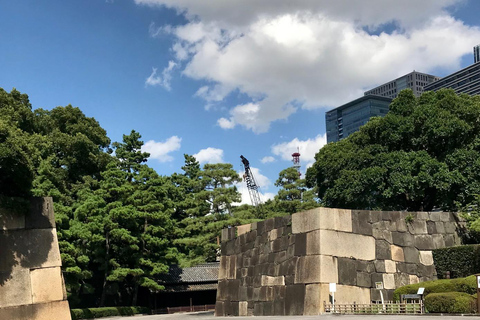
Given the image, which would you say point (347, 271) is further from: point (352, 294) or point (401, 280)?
point (401, 280)

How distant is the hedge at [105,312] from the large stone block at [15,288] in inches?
689

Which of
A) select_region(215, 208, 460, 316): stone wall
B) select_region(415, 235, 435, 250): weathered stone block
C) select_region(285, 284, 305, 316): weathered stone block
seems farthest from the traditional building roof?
select_region(415, 235, 435, 250): weathered stone block

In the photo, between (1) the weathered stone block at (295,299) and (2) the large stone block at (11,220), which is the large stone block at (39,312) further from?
(1) the weathered stone block at (295,299)

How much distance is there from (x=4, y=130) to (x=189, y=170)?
48297 millimetres

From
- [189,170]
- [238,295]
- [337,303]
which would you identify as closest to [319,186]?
[238,295]

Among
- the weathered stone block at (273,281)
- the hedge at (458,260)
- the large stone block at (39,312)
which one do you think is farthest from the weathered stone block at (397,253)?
the large stone block at (39,312)

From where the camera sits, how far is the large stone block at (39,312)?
16.4m

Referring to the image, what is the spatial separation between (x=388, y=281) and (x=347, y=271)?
217 centimetres

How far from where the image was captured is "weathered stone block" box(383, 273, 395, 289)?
20812mm

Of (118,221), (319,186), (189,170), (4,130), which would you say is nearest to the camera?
(4,130)

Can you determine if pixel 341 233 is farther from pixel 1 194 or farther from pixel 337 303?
pixel 1 194

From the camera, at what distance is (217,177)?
4891cm

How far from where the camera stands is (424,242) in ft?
72.4

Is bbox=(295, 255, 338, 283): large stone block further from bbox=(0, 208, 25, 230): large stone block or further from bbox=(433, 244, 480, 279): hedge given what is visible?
bbox=(0, 208, 25, 230): large stone block
